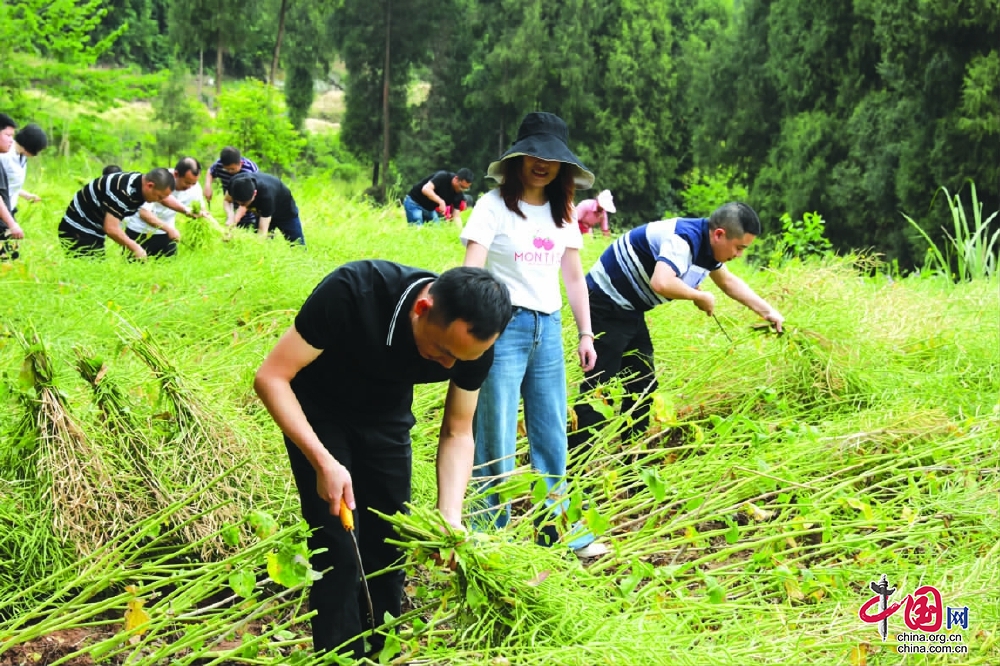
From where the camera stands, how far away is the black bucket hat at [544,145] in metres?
3.28

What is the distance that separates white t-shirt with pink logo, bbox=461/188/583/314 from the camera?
3.24 m

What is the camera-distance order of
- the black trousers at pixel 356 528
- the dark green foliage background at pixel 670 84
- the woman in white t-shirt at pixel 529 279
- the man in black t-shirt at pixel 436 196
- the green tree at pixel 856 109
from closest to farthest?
the black trousers at pixel 356 528, the woman in white t-shirt at pixel 529 279, the man in black t-shirt at pixel 436 196, the green tree at pixel 856 109, the dark green foliage background at pixel 670 84

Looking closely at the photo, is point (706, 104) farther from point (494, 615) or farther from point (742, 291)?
point (494, 615)

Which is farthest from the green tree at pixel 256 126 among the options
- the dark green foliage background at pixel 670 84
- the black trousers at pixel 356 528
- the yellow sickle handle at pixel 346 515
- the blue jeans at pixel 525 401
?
the yellow sickle handle at pixel 346 515

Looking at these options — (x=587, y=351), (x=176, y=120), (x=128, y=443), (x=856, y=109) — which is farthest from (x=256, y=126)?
(x=128, y=443)

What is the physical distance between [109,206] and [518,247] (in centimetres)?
388

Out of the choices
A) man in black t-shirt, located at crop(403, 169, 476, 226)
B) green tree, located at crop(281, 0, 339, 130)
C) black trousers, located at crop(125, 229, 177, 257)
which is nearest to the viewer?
black trousers, located at crop(125, 229, 177, 257)

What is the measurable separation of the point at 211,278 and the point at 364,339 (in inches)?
155

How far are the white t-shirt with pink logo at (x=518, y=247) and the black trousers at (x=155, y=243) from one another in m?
4.09

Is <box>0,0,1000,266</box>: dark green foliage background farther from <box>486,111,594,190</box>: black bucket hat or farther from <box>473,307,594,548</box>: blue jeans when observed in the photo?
<box>473,307,594,548</box>: blue jeans

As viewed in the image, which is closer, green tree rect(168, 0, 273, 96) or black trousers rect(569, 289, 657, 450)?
black trousers rect(569, 289, 657, 450)

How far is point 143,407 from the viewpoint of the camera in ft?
11.1

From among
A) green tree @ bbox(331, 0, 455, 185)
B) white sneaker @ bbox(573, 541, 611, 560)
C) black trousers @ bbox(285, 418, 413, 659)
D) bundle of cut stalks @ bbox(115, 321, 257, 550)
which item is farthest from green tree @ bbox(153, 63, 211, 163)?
black trousers @ bbox(285, 418, 413, 659)

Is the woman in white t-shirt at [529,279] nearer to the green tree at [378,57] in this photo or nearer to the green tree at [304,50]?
the green tree at [378,57]
